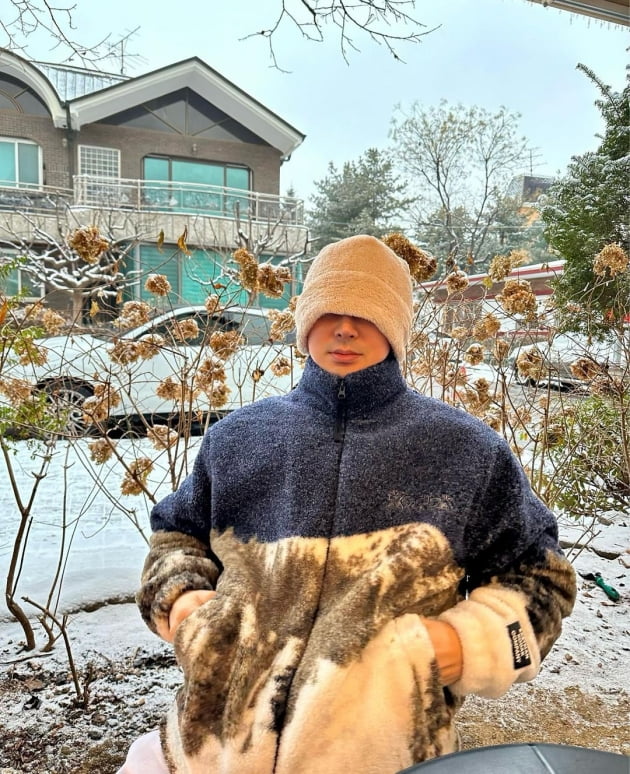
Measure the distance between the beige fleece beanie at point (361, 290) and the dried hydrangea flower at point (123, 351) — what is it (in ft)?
2.79

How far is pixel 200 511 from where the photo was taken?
858 millimetres

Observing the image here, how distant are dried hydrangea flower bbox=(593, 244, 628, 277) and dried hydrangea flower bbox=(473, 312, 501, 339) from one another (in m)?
0.33

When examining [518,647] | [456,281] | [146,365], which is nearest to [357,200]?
[456,281]

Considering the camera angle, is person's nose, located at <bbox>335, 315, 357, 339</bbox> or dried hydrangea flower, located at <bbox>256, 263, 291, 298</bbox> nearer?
person's nose, located at <bbox>335, 315, 357, 339</bbox>

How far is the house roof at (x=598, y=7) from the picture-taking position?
167 centimetres

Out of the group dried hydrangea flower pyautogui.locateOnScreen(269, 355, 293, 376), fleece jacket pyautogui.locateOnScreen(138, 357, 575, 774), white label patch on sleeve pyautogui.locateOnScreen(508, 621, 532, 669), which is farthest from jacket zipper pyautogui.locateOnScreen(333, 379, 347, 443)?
dried hydrangea flower pyautogui.locateOnScreen(269, 355, 293, 376)

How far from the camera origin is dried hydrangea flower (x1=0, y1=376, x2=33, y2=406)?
1.54 metres

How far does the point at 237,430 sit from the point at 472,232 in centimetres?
151

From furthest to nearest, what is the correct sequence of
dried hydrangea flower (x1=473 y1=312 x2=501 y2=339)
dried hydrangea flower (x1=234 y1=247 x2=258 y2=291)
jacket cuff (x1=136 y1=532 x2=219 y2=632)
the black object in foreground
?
dried hydrangea flower (x1=473 y1=312 x2=501 y2=339)
dried hydrangea flower (x1=234 y1=247 x2=258 y2=291)
jacket cuff (x1=136 y1=532 x2=219 y2=632)
the black object in foreground

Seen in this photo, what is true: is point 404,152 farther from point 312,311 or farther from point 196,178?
point 312,311

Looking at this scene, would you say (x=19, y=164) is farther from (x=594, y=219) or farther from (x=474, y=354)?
(x=594, y=219)

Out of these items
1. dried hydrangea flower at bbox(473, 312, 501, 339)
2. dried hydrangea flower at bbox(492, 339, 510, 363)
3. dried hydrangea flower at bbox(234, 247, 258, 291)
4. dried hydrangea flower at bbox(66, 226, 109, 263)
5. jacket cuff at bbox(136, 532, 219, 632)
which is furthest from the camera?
dried hydrangea flower at bbox(492, 339, 510, 363)

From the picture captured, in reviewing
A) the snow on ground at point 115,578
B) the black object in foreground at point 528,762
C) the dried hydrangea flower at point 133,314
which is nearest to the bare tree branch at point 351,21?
the dried hydrangea flower at point 133,314

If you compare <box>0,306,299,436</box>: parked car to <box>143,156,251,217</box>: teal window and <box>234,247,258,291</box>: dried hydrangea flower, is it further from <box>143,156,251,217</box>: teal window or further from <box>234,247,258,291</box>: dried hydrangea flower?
<box>143,156,251,217</box>: teal window
